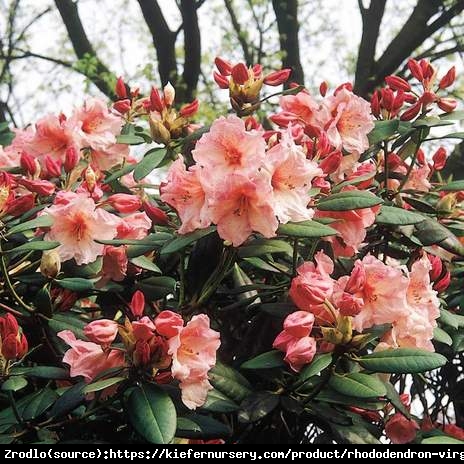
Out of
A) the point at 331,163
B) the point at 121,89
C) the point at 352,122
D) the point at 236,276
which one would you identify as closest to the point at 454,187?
the point at 352,122

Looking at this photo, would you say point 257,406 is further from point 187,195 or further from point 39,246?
point 39,246

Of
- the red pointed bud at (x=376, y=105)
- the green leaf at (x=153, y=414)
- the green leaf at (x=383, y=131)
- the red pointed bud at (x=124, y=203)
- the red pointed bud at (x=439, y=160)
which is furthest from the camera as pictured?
the red pointed bud at (x=439, y=160)

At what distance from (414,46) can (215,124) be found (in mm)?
4626

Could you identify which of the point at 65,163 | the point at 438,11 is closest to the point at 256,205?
the point at 65,163

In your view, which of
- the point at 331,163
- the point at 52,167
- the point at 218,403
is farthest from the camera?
the point at 52,167

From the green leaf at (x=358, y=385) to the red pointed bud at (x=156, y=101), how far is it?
651 mm

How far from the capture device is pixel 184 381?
99cm

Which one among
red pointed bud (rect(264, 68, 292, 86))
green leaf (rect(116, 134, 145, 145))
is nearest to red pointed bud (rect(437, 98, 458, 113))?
red pointed bud (rect(264, 68, 292, 86))

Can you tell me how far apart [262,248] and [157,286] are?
0.74 feet

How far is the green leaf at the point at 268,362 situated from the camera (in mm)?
1041

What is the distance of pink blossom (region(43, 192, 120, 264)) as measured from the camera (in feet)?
3.90

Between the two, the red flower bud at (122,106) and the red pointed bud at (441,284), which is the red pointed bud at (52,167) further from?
the red pointed bud at (441,284)

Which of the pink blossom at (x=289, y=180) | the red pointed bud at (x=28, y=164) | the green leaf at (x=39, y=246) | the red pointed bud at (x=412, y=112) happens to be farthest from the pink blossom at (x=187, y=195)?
the red pointed bud at (x=412, y=112)

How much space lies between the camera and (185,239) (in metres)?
1.08
